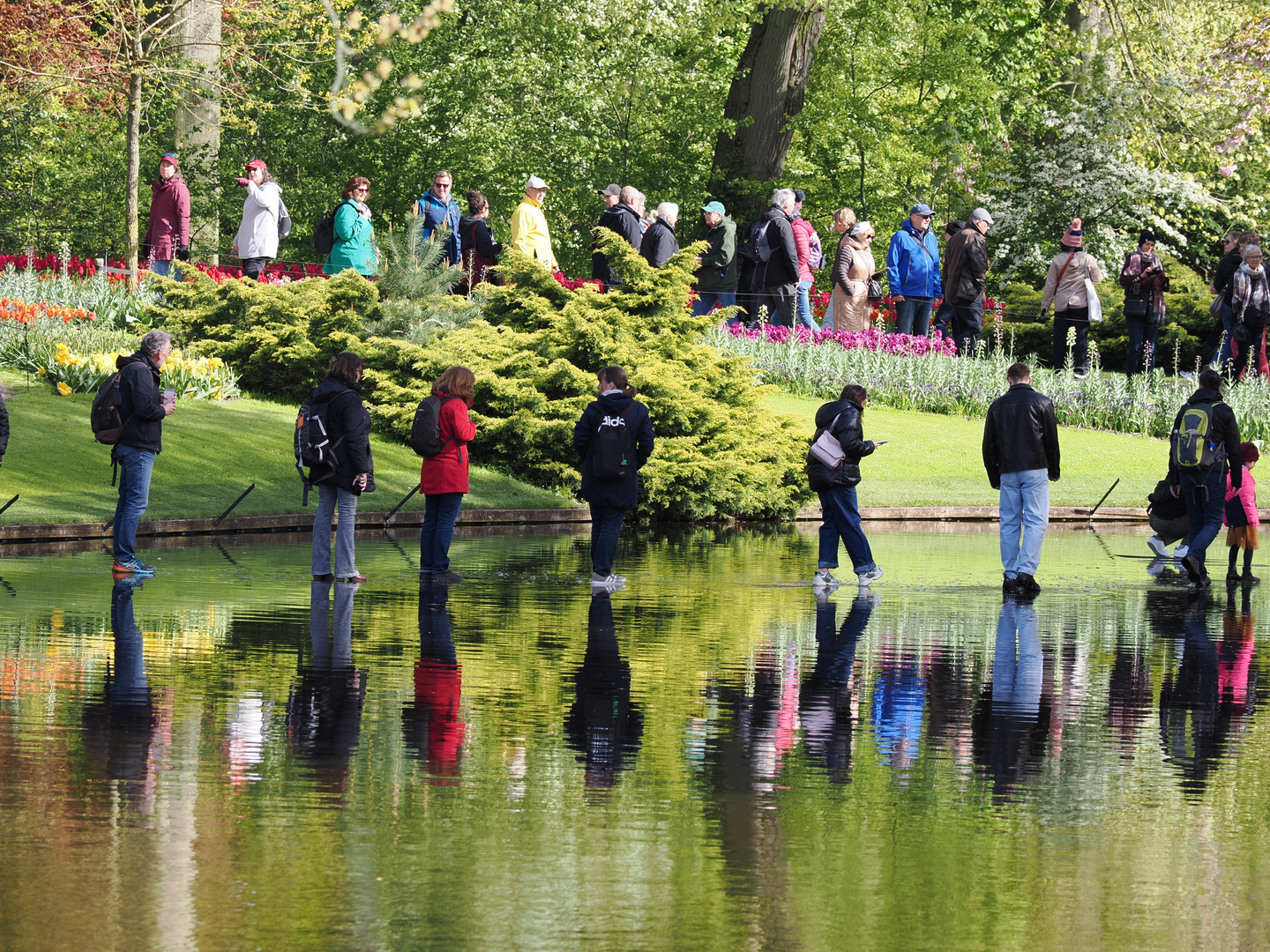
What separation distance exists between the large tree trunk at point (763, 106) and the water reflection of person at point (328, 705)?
22.9 m

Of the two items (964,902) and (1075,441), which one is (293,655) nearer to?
(964,902)

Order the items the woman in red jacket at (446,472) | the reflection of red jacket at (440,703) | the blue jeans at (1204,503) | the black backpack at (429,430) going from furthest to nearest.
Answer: the blue jeans at (1204,503)
the woman in red jacket at (446,472)
the black backpack at (429,430)
the reflection of red jacket at (440,703)

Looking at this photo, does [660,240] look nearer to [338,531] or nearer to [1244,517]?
[1244,517]

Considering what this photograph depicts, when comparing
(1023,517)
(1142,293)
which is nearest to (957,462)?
(1142,293)

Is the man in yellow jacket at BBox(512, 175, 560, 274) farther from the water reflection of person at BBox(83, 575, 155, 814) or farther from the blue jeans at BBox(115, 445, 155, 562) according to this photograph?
the water reflection of person at BBox(83, 575, 155, 814)

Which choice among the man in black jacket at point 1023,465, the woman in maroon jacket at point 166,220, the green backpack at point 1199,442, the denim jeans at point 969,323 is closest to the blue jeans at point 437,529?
the man in black jacket at point 1023,465

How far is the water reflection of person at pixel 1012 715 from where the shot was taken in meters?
Answer: 7.68

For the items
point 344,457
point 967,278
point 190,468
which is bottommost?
point 190,468

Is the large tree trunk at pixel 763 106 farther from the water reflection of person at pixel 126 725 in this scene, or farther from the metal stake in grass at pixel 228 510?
the water reflection of person at pixel 126 725

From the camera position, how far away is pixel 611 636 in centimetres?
1105

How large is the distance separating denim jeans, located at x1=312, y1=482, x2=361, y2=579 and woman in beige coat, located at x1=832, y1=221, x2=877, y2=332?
1417cm

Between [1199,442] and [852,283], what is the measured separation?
40.8 ft

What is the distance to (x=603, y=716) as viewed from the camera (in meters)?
8.56

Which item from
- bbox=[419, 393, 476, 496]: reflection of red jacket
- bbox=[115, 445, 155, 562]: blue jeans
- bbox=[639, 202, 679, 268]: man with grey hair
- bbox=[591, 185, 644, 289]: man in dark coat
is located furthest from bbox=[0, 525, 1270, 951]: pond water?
bbox=[591, 185, 644, 289]: man in dark coat
